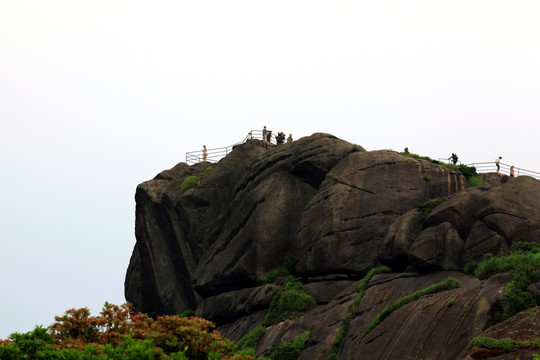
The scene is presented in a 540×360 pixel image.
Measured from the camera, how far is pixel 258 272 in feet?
169

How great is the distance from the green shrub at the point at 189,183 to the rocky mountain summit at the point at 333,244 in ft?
0.36

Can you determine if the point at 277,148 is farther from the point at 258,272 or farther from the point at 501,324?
the point at 501,324

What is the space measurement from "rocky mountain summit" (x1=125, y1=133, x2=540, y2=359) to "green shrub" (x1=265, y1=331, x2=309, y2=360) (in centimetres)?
41

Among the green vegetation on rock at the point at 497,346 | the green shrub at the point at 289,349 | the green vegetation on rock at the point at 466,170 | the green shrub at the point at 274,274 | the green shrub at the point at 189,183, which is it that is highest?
the green shrub at the point at 189,183

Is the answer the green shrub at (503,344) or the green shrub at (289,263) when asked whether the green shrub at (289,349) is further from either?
the green shrub at (503,344)

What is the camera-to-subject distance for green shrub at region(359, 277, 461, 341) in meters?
37.8

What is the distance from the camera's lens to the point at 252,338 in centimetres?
4641

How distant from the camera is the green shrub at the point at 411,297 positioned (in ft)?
124

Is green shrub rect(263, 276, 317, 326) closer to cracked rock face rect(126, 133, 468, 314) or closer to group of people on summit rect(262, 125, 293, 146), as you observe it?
cracked rock face rect(126, 133, 468, 314)

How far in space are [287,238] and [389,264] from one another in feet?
34.7

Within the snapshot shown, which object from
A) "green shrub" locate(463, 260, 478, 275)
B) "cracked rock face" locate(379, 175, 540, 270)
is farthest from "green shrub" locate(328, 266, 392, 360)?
"green shrub" locate(463, 260, 478, 275)

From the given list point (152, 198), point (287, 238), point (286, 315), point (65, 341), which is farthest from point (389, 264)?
point (152, 198)

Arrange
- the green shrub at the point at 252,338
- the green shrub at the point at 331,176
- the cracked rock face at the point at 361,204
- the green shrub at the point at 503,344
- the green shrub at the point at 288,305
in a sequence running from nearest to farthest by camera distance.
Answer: the green shrub at the point at 503,344 → the green shrub at the point at 252,338 → the green shrub at the point at 288,305 → the cracked rock face at the point at 361,204 → the green shrub at the point at 331,176

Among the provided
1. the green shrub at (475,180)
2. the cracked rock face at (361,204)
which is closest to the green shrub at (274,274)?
the cracked rock face at (361,204)
